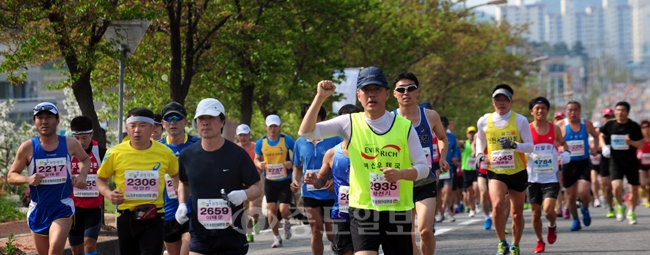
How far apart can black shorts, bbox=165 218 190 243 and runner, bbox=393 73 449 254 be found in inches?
90.9

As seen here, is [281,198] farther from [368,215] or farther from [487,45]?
[487,45]

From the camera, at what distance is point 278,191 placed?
13.0 m

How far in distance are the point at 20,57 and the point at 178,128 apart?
4.85 metres

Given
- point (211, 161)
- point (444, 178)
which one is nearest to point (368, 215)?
point (211, 161)

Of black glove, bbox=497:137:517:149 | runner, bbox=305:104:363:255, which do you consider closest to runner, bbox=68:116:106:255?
runner, bbox=305:104:363:255

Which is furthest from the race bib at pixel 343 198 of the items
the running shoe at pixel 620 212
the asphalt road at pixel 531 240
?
the running shoe at pixel 620 212

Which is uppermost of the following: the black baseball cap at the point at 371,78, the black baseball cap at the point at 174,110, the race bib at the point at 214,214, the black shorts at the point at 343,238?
the black baseball cap at the point at 371,78

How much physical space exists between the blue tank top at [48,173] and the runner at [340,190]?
8.55ft

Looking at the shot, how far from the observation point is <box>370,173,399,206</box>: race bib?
19.1ft

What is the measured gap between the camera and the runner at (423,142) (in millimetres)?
7812

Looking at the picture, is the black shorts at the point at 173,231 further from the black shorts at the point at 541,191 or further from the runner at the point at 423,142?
the black shorts at the point at 541,191

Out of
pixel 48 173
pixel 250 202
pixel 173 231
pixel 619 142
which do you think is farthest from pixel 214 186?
pixel 619 142

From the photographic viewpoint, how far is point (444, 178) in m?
16.3

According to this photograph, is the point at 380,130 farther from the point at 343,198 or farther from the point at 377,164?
the point at 343,198
